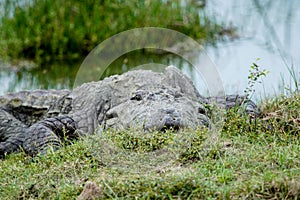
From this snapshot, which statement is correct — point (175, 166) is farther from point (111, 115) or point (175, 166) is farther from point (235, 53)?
point (235, 53)

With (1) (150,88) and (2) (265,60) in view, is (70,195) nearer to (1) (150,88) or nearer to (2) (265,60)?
(1) (150,88)

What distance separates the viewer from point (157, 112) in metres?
7.45

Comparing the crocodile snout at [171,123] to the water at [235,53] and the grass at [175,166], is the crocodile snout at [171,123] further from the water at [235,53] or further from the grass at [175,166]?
the water at [235,53]

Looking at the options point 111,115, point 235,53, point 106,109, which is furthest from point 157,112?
point 235,53

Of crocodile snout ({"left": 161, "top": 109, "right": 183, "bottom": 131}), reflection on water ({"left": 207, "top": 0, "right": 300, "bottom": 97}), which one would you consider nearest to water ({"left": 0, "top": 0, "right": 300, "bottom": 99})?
reflection on water ({"left": 207, "top": 0, "right": 300, "bottom": 97})

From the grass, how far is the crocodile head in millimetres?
332

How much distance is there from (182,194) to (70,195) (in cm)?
100

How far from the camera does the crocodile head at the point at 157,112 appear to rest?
7.25 metres

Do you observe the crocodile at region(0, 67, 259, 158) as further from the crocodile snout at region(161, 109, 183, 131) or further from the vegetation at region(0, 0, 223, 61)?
the vegetation at region(0, 0, 223, 61)

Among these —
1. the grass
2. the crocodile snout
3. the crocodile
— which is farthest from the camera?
the crocodile

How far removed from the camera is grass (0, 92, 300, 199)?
520 cm

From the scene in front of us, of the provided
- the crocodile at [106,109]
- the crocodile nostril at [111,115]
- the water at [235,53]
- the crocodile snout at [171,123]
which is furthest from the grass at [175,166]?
the water at [235,53]

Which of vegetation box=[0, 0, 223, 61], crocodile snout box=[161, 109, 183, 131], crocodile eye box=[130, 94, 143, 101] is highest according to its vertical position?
vegetation box=[0, 0, 223, 61]

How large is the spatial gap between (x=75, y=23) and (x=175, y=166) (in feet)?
32.3
